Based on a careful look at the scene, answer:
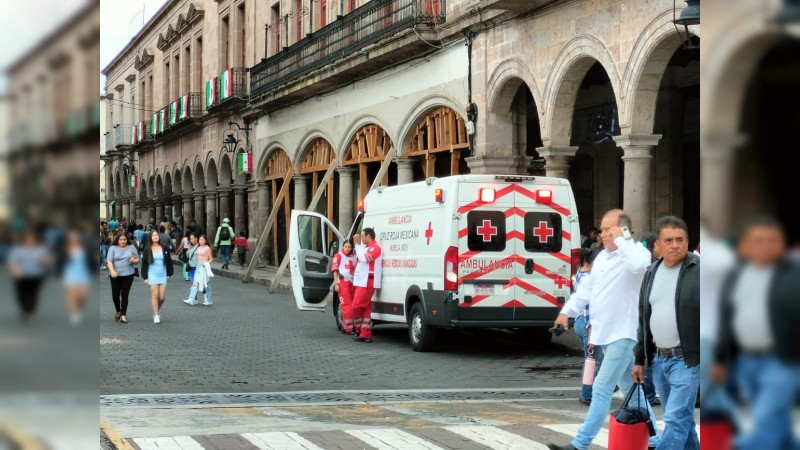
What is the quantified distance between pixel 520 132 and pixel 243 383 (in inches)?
432

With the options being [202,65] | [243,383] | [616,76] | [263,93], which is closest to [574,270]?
[616,76]

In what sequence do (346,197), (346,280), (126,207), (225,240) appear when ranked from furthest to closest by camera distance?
(126,207) → (225,240) → (346,197) → (346,280)

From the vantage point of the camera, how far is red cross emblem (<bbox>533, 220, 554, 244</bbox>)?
14.6 metres

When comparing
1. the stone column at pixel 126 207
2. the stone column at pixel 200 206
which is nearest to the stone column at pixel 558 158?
the stone column at pixel 200 206

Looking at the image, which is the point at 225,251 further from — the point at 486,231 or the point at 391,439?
the point at 391,439

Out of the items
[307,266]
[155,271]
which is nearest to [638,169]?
[307,266]

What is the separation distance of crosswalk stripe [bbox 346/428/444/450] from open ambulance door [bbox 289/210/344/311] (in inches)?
421

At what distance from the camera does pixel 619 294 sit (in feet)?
23.0

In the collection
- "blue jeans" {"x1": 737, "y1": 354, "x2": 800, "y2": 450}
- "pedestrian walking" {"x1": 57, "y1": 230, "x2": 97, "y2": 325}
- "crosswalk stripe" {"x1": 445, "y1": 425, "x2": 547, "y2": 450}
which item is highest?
"pedestrian walking" {"x1": 57, "y1": 230, "x2": 97, "y2": 325}

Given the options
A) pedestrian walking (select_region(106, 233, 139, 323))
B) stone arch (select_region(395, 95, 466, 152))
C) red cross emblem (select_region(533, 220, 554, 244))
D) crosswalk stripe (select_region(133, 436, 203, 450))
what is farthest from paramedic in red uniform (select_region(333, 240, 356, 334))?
crosswalk stripe (select_region(133, 436, 203, 450))

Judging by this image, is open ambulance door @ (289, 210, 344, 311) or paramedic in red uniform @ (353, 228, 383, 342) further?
open ambulance door @ (289, 210, 344, 311)

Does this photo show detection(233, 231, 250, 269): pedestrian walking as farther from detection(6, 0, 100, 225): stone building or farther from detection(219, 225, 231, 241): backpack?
detection(6, 0, 100, 225): stone building

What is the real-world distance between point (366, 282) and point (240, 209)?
24.4 m

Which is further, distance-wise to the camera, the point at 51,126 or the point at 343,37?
the point at 343,37
